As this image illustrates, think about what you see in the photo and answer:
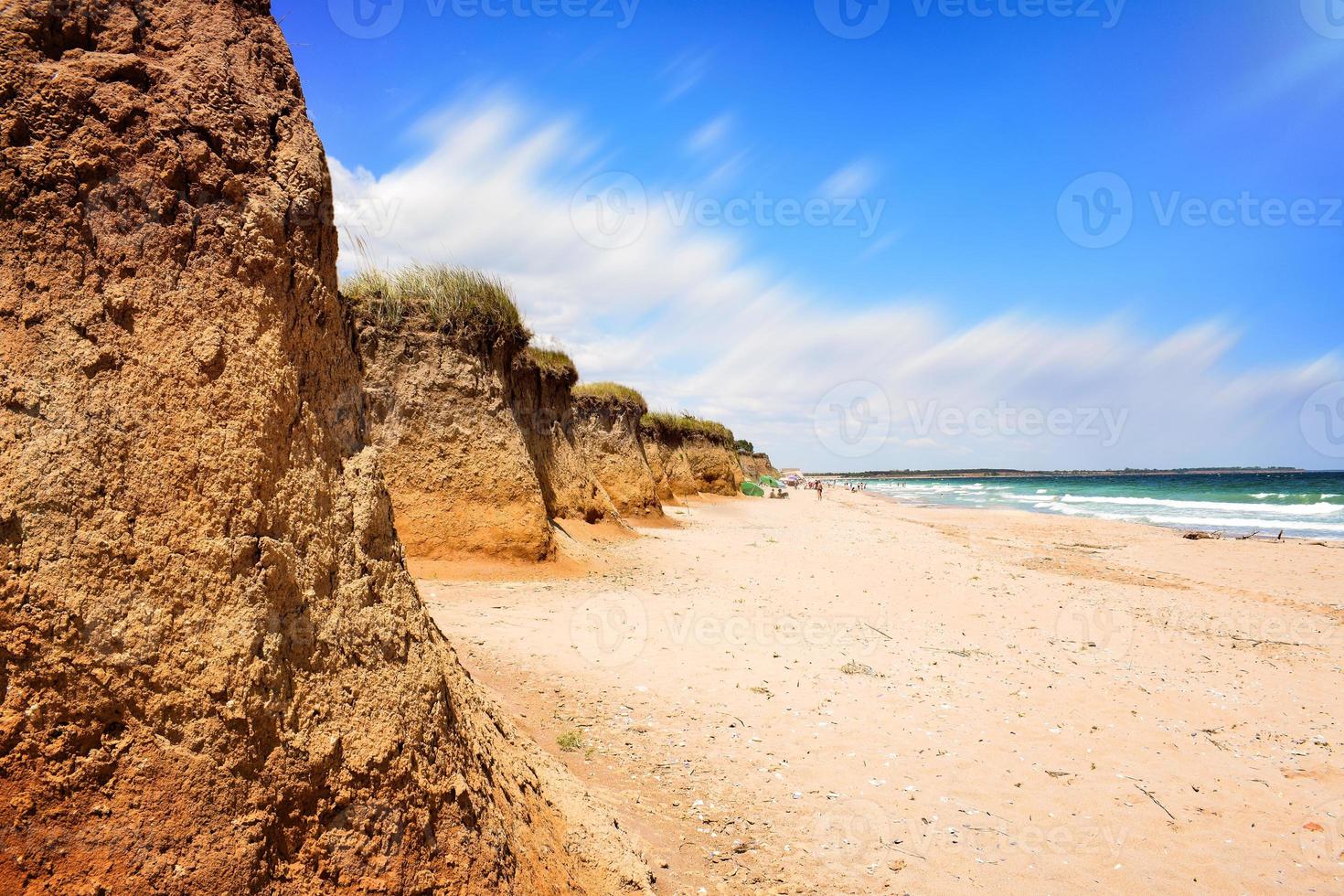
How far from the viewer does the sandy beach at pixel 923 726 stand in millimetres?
4066

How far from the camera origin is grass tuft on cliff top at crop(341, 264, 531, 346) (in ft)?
30.9

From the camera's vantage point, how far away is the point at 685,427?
3284 centimetres

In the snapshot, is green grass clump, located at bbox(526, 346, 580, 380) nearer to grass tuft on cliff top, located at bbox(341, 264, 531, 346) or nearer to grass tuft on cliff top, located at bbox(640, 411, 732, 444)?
grass tuft on cliff top, located at bbox(341, 264, 531, 346)

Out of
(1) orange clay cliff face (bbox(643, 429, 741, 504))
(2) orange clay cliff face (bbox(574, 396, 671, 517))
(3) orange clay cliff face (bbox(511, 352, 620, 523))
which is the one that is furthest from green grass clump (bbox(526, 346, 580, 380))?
(1) orange clay cliff face (bbox(643, 429, 741, 504))

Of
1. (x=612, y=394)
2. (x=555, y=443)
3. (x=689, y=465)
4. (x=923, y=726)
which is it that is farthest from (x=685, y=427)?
(x=923, y=726)

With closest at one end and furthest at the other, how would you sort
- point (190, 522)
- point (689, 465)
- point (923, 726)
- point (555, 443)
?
1. point (190, 522)
2. point (923, 726)
3. point (555, 443)
4. point (689, 465)

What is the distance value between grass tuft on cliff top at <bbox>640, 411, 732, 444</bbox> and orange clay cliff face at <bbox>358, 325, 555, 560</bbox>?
16696 millimetres

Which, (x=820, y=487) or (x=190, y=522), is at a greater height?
(x=190, y=522)

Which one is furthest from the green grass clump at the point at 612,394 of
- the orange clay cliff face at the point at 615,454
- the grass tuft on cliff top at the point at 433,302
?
the grass tuft on cliff top at the point at 433,302

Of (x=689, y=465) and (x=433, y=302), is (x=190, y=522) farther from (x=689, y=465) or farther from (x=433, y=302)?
(x=689, y=465)

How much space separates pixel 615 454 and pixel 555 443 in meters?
5.50

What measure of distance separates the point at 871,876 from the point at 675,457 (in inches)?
1044

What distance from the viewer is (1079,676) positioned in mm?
7355

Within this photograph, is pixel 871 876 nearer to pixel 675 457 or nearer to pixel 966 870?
pixel 966 870
